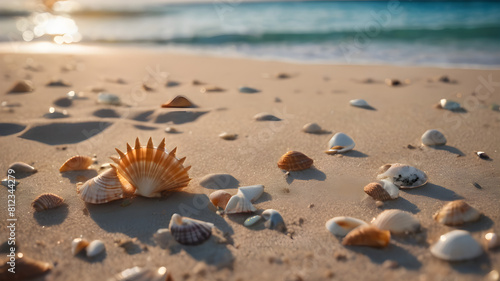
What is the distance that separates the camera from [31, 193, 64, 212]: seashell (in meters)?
1.90

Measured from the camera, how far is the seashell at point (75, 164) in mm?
2299

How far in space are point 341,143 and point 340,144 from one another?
1cm

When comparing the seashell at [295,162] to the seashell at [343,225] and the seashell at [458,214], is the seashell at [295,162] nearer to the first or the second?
the seashell at [343,225]

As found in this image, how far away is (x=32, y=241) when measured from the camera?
5.51 ft

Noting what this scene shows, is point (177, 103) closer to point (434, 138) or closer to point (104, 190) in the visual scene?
point (104, 190)

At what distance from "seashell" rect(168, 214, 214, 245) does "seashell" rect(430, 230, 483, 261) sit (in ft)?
3.05

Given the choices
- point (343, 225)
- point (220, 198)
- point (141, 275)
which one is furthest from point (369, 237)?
point (141, 275)

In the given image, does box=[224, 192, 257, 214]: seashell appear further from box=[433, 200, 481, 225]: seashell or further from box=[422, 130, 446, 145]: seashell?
box=[422, 130, 446, 145]: seashell

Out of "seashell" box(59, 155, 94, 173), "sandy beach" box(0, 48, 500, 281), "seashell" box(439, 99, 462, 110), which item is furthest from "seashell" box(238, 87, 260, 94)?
"seashell" box(59, 155, 94, 173)

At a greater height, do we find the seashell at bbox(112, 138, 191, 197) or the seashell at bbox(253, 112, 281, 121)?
the seashell at bbox(253, 112, 281, 121)

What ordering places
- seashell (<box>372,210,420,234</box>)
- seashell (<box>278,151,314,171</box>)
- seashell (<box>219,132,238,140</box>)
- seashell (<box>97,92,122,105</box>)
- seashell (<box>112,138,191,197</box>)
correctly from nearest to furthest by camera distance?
seashell (<box>372,210,420,234</box>) < seashell (<box>112,138,191,197</box>) < seashell (<box>278,151,314,171</box>) < seashell (<box>219,132,238,140</box>) < seashell (<box>97,92,122,105</box>)

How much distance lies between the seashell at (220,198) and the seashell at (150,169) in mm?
176

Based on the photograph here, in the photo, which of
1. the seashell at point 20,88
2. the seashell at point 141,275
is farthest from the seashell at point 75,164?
the seashell at point 20,88

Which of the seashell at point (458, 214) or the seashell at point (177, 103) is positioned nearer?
the seashell at point (458, 214)
